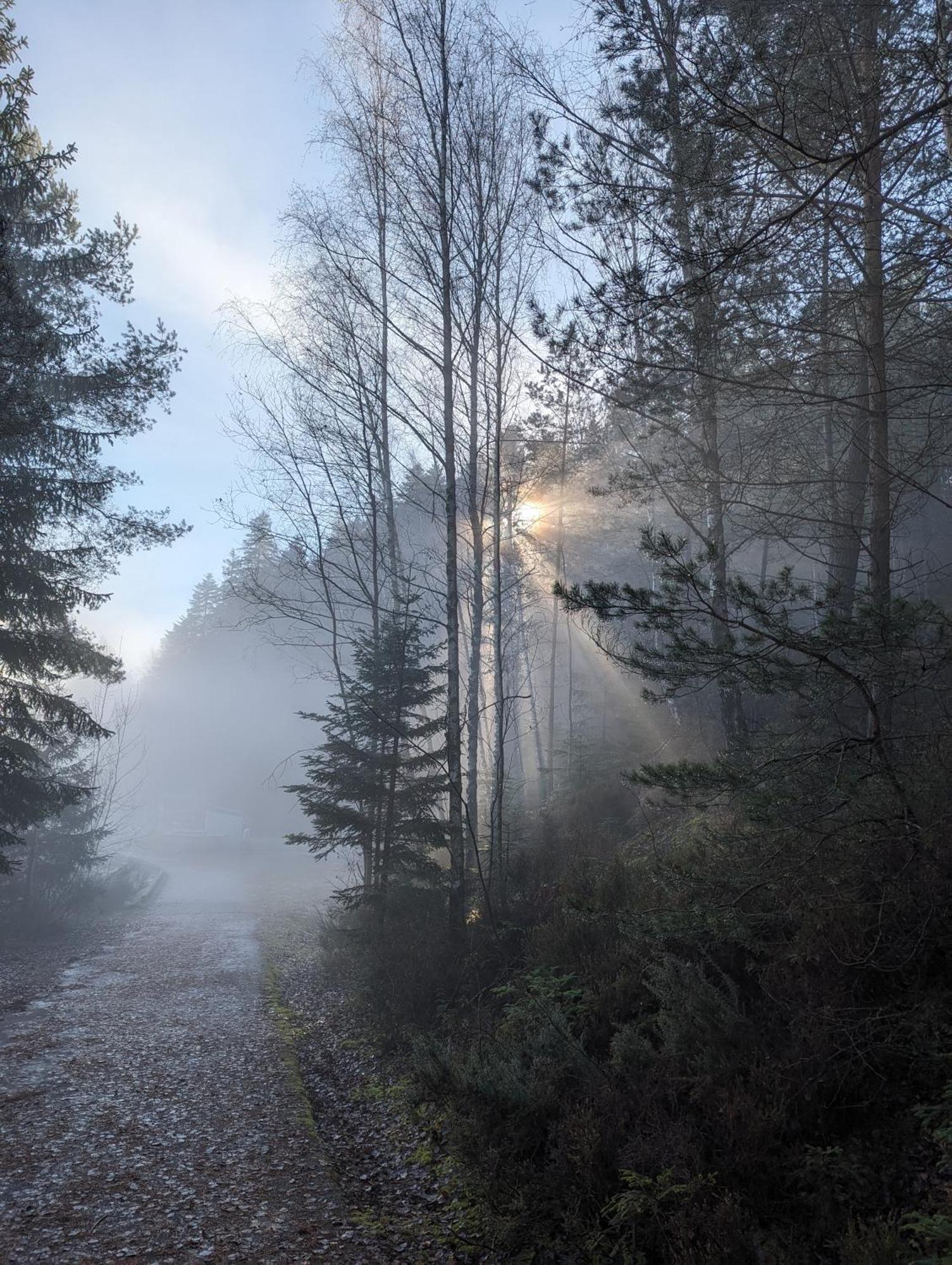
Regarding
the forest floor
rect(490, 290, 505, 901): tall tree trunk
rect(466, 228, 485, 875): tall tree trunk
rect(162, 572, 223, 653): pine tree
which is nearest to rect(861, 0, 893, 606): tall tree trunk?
rect(490, 290, 505, 901): tall tree trunk

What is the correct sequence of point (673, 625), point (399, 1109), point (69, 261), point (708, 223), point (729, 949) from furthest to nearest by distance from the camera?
point (69, 261)
point (399, 1109)
point (729, 949)
point (708, 223)
point (673, 625)

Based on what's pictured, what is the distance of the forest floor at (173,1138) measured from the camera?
468 centimetres

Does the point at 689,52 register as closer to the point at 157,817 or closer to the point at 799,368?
the point at 799,368

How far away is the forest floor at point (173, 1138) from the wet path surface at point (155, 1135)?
17mm

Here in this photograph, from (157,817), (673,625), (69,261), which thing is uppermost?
(69,261)

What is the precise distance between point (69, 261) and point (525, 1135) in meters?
16.2

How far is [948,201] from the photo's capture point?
6.16m

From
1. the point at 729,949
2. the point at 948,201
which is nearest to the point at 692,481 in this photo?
the point at 948,201

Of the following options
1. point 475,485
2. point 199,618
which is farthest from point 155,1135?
point 199,618

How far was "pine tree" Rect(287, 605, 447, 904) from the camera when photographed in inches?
472

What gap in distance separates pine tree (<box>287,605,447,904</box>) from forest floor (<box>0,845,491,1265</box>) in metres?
2.88

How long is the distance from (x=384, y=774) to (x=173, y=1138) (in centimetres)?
665

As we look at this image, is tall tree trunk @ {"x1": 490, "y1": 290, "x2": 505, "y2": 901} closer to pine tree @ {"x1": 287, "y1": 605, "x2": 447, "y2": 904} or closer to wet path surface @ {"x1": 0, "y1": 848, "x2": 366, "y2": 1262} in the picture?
pine tree @ {"x1": 287, "y1": 605, "x2": 447, "y2": 904}

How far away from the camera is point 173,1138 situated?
20.4ft
